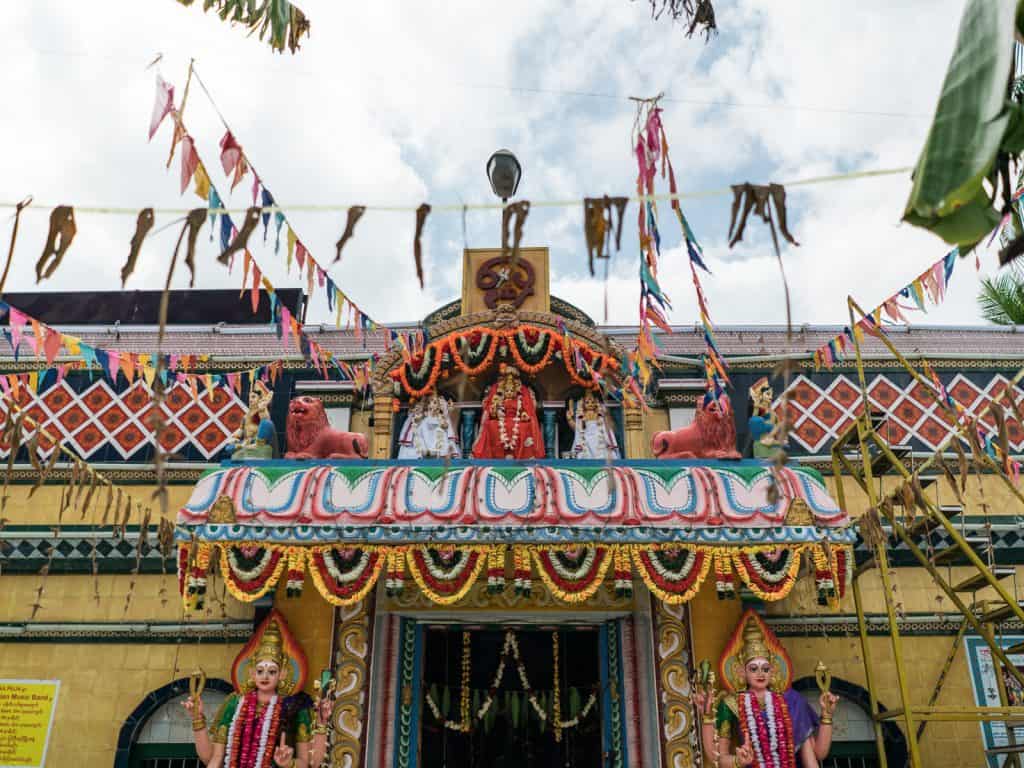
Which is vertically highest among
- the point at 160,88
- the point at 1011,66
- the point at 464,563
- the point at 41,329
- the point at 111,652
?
the point at 160,88

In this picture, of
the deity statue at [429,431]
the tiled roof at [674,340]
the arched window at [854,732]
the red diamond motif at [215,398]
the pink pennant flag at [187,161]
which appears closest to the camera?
the pink pennant flag at [187,161]

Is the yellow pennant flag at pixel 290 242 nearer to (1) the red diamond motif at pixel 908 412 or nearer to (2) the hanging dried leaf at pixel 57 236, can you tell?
(2) the hanging dried leaf at pixel 57 236

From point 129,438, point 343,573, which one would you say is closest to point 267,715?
point 343,573

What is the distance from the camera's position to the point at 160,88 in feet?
18.1

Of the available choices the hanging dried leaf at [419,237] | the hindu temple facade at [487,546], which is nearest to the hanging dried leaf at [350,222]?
the hanging dried leaf at [419,237]

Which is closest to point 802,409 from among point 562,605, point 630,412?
point 630,412

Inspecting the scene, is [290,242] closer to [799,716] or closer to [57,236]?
[57,236]

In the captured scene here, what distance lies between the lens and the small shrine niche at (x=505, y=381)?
883cm

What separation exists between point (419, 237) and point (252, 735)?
193 inches

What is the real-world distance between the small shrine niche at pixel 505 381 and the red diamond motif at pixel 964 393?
3.97m

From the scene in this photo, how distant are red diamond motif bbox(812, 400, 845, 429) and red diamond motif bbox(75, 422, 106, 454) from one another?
8253 millimetres

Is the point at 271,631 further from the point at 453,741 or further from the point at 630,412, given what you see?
the point at 630,412

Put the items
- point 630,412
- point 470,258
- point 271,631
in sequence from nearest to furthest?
point 271,631 → point 630,412 → point 470,258

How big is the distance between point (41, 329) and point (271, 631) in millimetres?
3356
